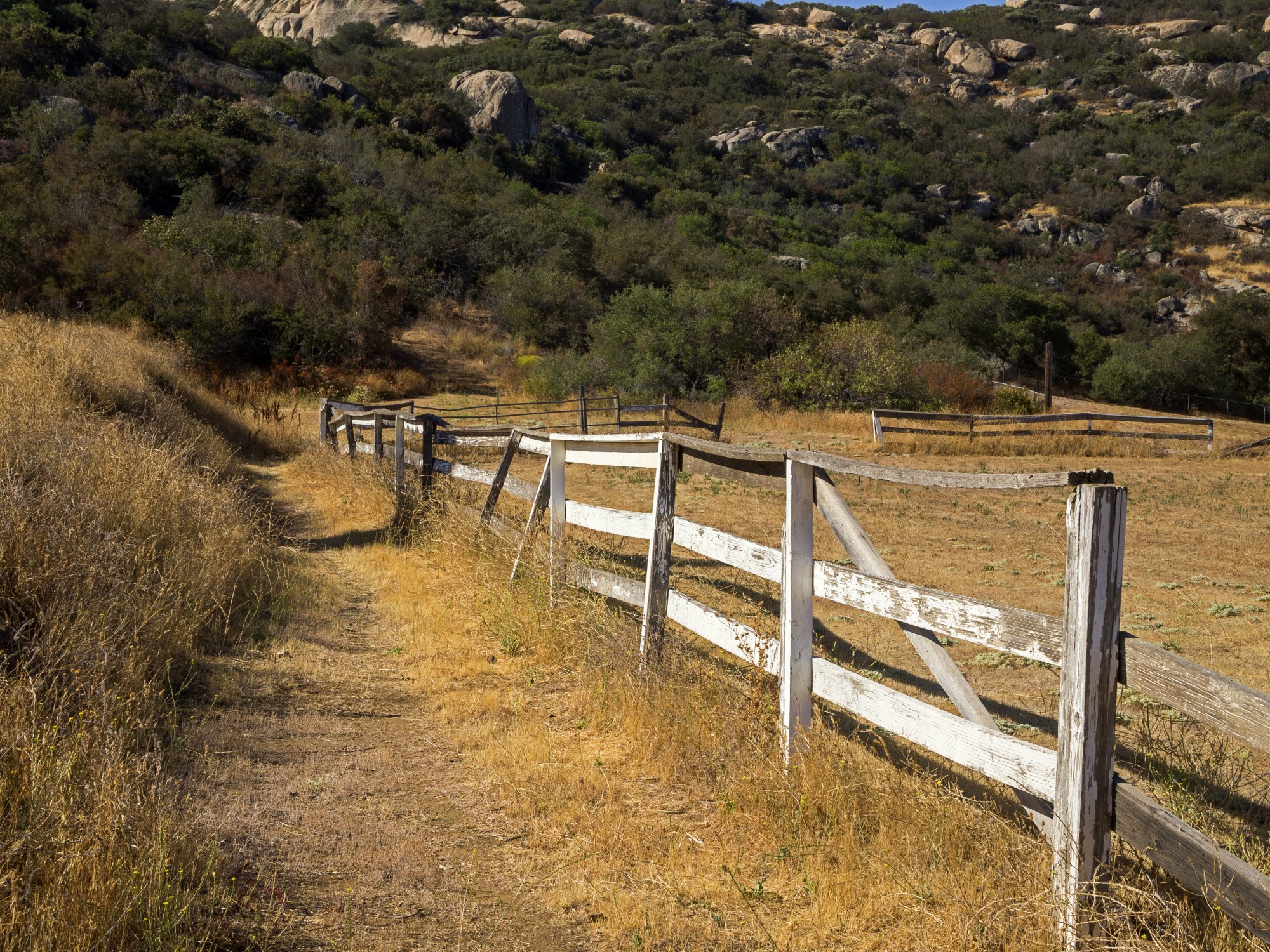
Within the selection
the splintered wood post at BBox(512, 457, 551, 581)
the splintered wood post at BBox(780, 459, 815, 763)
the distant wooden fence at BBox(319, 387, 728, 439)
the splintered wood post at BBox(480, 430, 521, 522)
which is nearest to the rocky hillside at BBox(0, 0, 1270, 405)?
the distant wooden fence at BBox(319, 387, 728, 439)

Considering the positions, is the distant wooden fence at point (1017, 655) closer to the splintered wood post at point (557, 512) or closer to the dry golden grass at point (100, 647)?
the splintered wood post at point (557, 512)

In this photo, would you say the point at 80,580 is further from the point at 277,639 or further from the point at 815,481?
the point at 815,481

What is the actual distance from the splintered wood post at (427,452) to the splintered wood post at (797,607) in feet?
20.9

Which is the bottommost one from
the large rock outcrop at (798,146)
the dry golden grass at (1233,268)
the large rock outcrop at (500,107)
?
the dry golden grass at (1233,268)

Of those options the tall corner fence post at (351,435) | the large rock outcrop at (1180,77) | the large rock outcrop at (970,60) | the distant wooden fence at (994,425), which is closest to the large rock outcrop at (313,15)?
the large rock outcrop at (970,60)

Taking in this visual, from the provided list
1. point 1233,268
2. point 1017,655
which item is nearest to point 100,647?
point 1017,655

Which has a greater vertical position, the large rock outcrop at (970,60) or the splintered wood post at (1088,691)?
the large rock outcrop at (970,60)

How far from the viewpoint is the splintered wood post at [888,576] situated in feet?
12.4

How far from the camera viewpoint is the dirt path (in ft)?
10.3

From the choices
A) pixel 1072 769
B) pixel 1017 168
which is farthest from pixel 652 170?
pixel 1072 769

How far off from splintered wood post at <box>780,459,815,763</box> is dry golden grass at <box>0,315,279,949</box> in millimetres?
2340

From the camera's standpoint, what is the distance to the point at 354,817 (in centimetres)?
394

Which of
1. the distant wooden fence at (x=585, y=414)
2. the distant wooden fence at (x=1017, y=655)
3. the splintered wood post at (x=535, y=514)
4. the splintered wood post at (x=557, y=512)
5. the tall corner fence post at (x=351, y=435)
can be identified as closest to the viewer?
the distant wooden fence at (x=1017, y=655)

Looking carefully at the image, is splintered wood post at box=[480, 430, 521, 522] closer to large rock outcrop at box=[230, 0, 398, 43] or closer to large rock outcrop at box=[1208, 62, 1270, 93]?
large rock outcrop at box=[230, 0, 398, 43]
